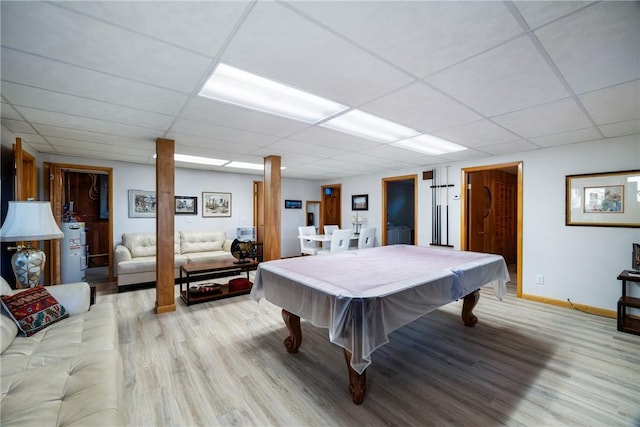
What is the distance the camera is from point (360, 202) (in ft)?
23.2

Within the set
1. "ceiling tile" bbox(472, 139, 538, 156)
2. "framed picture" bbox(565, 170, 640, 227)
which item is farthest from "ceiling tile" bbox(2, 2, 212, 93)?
"framed picture" bbox(565, 170, 640, 227)

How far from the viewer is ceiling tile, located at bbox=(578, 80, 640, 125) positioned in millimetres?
2121

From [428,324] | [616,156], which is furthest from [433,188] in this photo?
[428,324]

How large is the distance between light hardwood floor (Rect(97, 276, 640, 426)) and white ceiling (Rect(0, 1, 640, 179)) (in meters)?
2.31

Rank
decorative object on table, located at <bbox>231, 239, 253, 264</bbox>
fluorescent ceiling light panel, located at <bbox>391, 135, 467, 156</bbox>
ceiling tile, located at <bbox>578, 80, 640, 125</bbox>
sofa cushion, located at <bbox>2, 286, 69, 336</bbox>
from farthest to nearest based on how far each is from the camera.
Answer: decorative object on table, located at <bbox>231, 239, 253, 264</bbox>, fluorescent ceiling light panel, located at <bbox>391, 135, 467, 156</bbox>, ceiling tile, located at <bbox>578, 80, 640, 125</bbox>, sofa cushion, located at <bbox>2, 286, 69, 336</bbox>

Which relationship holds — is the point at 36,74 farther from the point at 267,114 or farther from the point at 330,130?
the point at 330,130

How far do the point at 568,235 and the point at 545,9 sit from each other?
12.6 feet

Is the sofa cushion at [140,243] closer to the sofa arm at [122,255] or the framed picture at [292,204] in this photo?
the sofa arm at [122,255]

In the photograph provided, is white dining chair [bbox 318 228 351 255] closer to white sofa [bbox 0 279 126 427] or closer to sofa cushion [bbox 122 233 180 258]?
sofa cushion [bbox 122 233 180 258]

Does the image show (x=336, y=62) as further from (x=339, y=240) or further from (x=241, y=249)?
(x=339, y=240)

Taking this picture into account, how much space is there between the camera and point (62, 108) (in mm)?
2535

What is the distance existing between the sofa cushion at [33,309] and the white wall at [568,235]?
586 cm

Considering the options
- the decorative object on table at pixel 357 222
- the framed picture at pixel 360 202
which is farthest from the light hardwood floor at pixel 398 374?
the framed picture at pixel 360 202

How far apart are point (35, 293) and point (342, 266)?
8.75 ft
